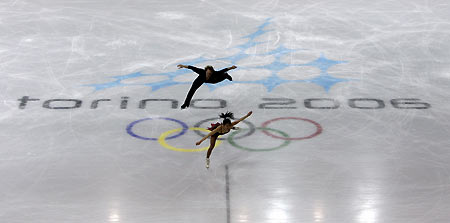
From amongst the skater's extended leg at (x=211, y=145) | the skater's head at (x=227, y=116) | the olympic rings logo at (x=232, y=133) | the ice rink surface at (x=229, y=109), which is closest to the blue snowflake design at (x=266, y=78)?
the ice rink surface at (x=229, y=109)

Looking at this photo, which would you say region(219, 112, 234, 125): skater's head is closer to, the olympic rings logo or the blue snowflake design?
the olympic rings logo

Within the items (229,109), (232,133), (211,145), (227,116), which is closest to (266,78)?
(229,109)

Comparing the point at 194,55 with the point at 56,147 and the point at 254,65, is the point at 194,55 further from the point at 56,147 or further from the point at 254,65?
the point at 56,147

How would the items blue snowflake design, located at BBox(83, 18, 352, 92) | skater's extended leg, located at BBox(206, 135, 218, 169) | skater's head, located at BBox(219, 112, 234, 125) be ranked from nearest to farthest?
skater's head, located at BBox(219, 112, 234, 125), skater's extended leg, located at BBox(206, 135, 218, 169), blue snowflake design, located at BBox(83, 18, 352, 92)

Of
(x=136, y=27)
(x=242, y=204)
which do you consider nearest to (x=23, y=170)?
(x=242, y=204)

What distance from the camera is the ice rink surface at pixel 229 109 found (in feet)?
28.6

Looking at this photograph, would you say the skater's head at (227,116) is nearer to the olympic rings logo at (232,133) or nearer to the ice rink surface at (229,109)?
the ice rink surface at (229,109)

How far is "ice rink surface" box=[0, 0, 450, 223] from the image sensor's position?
344 inches

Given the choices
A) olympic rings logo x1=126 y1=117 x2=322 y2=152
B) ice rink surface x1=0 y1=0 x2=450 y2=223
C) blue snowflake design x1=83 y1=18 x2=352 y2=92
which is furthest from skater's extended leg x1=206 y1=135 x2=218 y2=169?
blue snowflake design x1=83 y1=18 x2=352 y2=92

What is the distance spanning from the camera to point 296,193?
8.91 metres

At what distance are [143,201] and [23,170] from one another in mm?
2311

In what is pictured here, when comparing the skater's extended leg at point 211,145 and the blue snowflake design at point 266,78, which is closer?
the skater's extended leg at point 211,145

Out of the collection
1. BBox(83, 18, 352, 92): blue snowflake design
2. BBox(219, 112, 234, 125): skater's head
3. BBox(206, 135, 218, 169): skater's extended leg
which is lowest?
BBox(206, 135, 218, 169): skater's extended leg

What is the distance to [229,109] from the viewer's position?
40.8 feet
